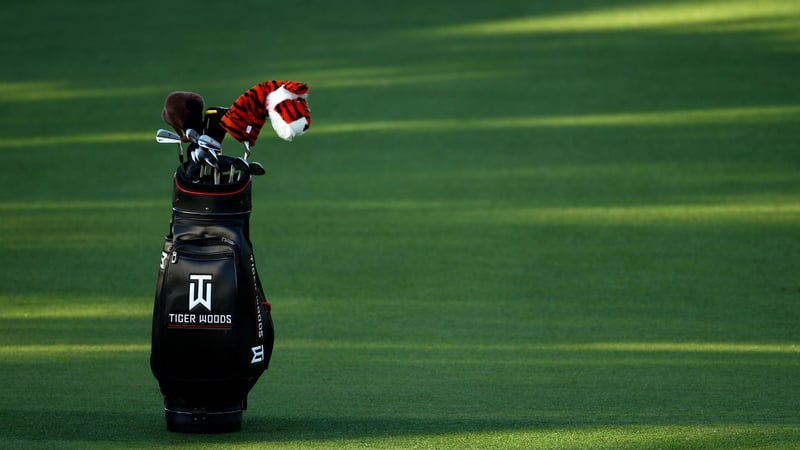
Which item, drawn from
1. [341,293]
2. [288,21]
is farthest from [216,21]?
[341,293]

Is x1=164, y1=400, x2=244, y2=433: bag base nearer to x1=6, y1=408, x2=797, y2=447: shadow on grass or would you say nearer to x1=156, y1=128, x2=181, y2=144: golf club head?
x1=6, y1=408, x2=797, y2=447: shadow on grass

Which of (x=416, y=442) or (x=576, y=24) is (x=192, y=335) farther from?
(x=576, y=24)

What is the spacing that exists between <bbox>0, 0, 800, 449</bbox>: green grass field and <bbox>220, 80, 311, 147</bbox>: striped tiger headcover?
90 centimetres

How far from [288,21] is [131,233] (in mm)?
6444

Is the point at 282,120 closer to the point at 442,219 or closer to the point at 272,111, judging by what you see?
the point at 272,111

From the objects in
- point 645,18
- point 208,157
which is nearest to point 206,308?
point 208,157

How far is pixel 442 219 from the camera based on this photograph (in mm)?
7926

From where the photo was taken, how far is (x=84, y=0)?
15.0 meters

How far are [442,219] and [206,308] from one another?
4156mm

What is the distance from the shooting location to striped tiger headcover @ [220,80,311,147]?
13.1 feet

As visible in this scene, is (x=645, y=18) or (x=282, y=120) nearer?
(x=282, y=120)

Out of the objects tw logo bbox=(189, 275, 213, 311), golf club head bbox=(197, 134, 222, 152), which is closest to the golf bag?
tw logo bbox=(189, 275, 213, 311)

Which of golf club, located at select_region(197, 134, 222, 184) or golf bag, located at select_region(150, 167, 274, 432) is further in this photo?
golf club, located at select_region(197, 134, 222, 184)

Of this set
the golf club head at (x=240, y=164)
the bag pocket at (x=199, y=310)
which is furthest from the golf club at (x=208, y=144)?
the bag pocket at (x=199, y=310)
